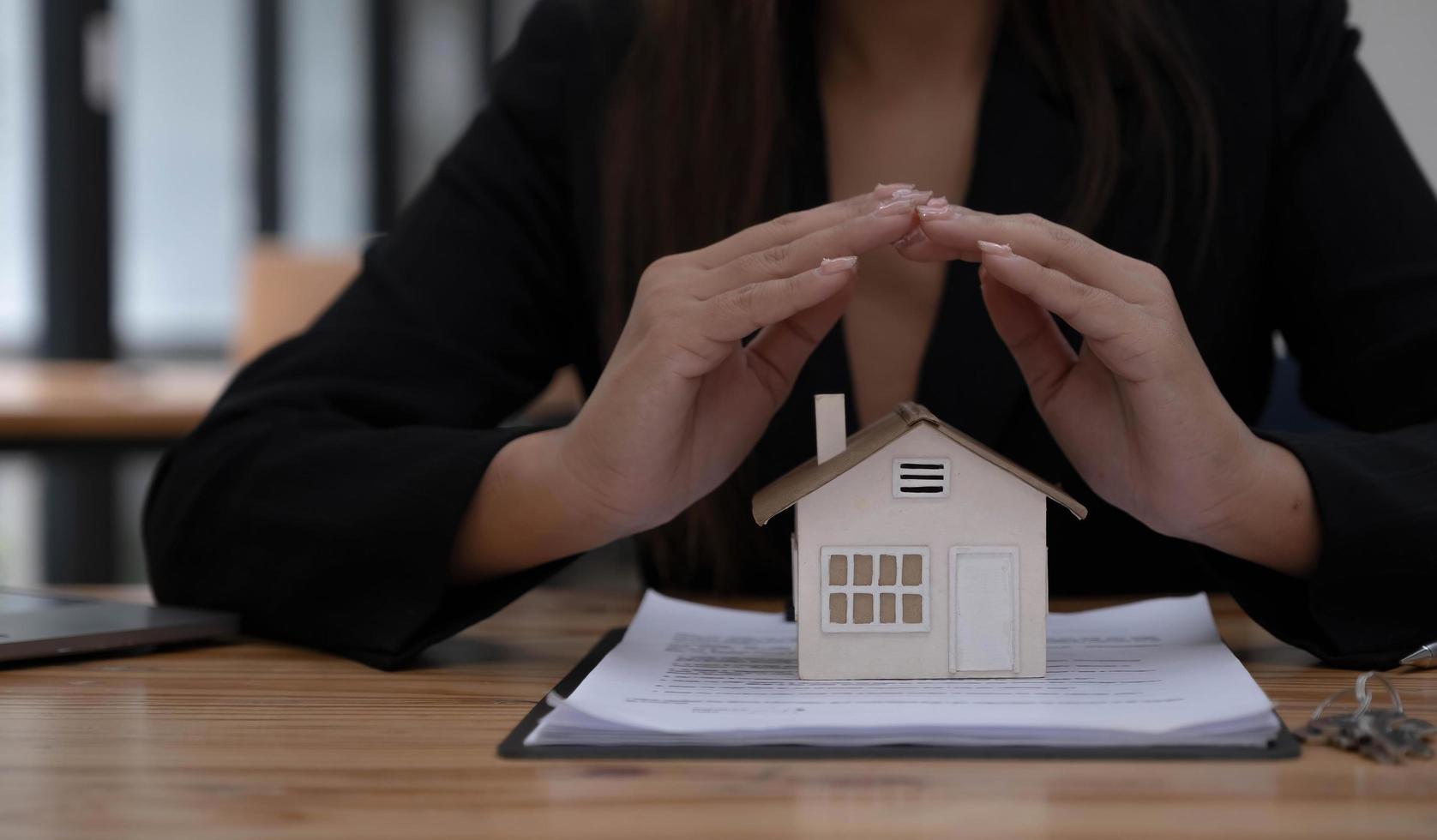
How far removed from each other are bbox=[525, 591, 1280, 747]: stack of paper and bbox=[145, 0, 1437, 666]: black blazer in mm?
112

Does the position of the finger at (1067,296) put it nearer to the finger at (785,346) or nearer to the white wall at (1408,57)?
the finger at (785,346)

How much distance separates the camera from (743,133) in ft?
3.29

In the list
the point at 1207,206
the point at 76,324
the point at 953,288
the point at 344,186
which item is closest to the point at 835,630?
the point at 953,288

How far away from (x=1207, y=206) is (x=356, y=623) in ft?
2.26

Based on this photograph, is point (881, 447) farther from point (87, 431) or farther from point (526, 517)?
point (87, 431)

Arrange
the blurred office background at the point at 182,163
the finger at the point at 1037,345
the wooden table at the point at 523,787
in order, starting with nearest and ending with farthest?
1. the wooden table at the point at 523,787
2. the finger at the point at 1037,345
3. the blurred office background at the point at 182,163

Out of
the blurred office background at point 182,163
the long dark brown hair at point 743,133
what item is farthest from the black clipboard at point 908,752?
the blurred office background at point 182,163

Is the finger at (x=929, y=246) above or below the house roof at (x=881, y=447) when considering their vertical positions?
above

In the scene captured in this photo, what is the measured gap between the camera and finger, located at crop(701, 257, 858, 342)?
63 centimetres

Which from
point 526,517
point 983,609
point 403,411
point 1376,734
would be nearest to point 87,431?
point 403,411

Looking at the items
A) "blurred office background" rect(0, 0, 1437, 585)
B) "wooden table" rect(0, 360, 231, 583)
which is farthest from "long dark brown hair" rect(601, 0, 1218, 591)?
"blurred office background" rect(0, 0, 1437, 585)

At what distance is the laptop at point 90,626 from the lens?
2.34 ft

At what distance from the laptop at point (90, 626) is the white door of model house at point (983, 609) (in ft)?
1.45

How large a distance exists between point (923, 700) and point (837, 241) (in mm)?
226
